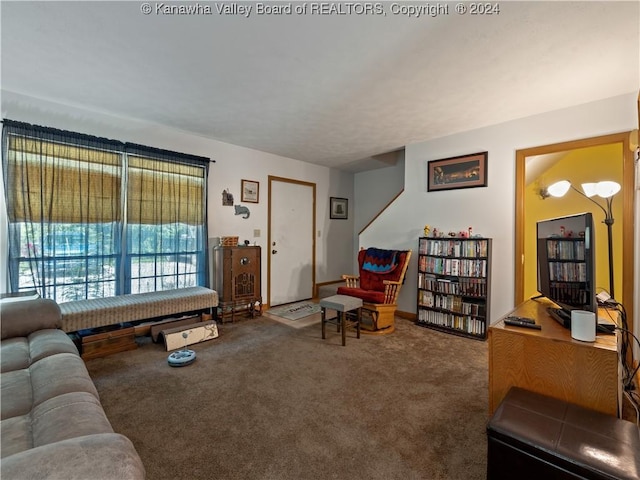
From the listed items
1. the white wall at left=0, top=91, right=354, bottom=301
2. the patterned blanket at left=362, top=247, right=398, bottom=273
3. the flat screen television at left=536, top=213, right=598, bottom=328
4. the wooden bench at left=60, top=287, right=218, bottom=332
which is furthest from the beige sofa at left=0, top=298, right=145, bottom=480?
the patterned blanket at left=362, top=247, right=398, bottom=273

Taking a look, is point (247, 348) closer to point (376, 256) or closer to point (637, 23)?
point (376, 256)

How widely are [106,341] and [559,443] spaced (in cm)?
340

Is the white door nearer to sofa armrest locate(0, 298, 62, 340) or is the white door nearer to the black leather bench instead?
sofa armrest locate(0, 298, 62, 340)

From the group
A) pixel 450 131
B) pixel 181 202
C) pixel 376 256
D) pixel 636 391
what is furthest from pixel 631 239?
pixel 181 202

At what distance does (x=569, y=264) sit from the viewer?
5.45ft

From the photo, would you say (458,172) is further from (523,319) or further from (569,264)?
(523,319)

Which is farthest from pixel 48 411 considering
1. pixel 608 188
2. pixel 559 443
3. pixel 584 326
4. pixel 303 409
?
pixel 608 188

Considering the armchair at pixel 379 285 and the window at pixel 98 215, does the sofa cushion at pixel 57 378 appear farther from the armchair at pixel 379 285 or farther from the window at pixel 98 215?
the armchair at pixel 379 285

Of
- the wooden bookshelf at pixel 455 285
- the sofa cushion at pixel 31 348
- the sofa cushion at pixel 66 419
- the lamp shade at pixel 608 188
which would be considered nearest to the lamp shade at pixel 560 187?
the lamp shade at pixel 608 188

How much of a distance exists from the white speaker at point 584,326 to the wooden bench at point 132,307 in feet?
10.5

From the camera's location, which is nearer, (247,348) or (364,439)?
(364,439)

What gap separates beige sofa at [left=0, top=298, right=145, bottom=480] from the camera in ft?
2.42

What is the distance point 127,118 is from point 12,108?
2.93ft

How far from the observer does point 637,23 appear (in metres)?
1.73
